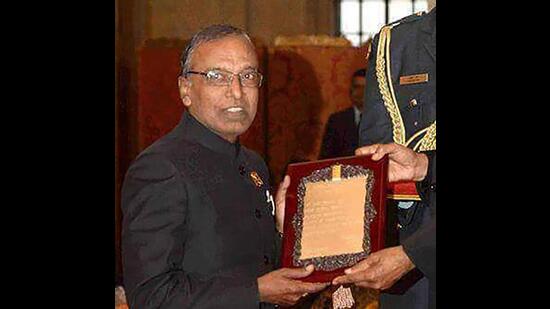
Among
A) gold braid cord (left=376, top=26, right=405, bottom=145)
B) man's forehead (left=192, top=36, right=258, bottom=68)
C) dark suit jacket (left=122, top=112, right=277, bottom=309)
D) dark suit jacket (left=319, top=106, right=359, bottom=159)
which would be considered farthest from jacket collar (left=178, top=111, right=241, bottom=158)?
gold braid cord (left=376, top=26, right=405, bottom=145)

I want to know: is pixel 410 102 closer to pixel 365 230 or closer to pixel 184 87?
pixel 365 230

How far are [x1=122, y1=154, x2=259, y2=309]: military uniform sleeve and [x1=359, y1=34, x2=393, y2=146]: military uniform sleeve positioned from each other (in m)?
0.37

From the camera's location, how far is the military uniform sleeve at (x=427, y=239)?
1.75 meters

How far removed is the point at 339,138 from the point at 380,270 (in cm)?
31

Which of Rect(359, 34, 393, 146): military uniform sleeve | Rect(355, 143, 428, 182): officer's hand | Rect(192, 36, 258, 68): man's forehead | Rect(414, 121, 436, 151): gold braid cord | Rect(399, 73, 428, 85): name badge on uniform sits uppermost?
Rect(192, 36, 258, 68): man's forehead

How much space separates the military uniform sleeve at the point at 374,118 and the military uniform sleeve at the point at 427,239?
0.39ft

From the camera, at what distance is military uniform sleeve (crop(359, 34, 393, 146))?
1938 millimetres

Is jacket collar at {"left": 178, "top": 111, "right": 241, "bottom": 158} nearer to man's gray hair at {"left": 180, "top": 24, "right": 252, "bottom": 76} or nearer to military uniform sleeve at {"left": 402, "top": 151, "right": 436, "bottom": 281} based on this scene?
man's gray hair at {"left": 180, "top": 24, "right": 252, "bottom": 76}

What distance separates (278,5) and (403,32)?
238 mm

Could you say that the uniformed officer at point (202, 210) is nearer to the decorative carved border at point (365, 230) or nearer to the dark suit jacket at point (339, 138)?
the decorative carved border at point (365, 230)
